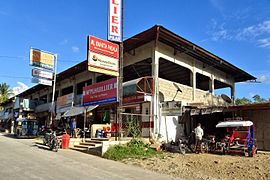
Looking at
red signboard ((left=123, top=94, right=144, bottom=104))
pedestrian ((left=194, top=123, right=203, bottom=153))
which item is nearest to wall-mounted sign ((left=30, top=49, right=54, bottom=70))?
red signboard ((left=123, top=94, right=144, bottom=104))

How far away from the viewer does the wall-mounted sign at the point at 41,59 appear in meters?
22.1

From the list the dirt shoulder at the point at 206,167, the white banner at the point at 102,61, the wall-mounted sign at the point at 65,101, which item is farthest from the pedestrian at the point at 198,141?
the wall-mounted sign at the point at 65,101

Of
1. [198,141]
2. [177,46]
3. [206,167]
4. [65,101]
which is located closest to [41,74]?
[65,101]

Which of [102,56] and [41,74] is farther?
[41,74]

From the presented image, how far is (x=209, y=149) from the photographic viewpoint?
15.4 meters

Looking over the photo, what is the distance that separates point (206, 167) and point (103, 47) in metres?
8.45

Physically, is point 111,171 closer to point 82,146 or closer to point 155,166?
point 155,166

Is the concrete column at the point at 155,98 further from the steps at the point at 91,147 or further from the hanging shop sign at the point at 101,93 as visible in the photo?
the steps at the point at 91,147

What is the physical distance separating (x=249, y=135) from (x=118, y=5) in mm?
10039

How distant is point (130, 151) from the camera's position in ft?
43.6

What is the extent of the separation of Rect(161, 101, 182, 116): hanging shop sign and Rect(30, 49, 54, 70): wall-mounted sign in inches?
438

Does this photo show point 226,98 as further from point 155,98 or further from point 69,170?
point 69,170

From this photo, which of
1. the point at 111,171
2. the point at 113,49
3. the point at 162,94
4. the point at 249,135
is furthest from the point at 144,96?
the point at 111,171

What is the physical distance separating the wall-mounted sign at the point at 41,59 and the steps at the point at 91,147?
8829 millimetres
